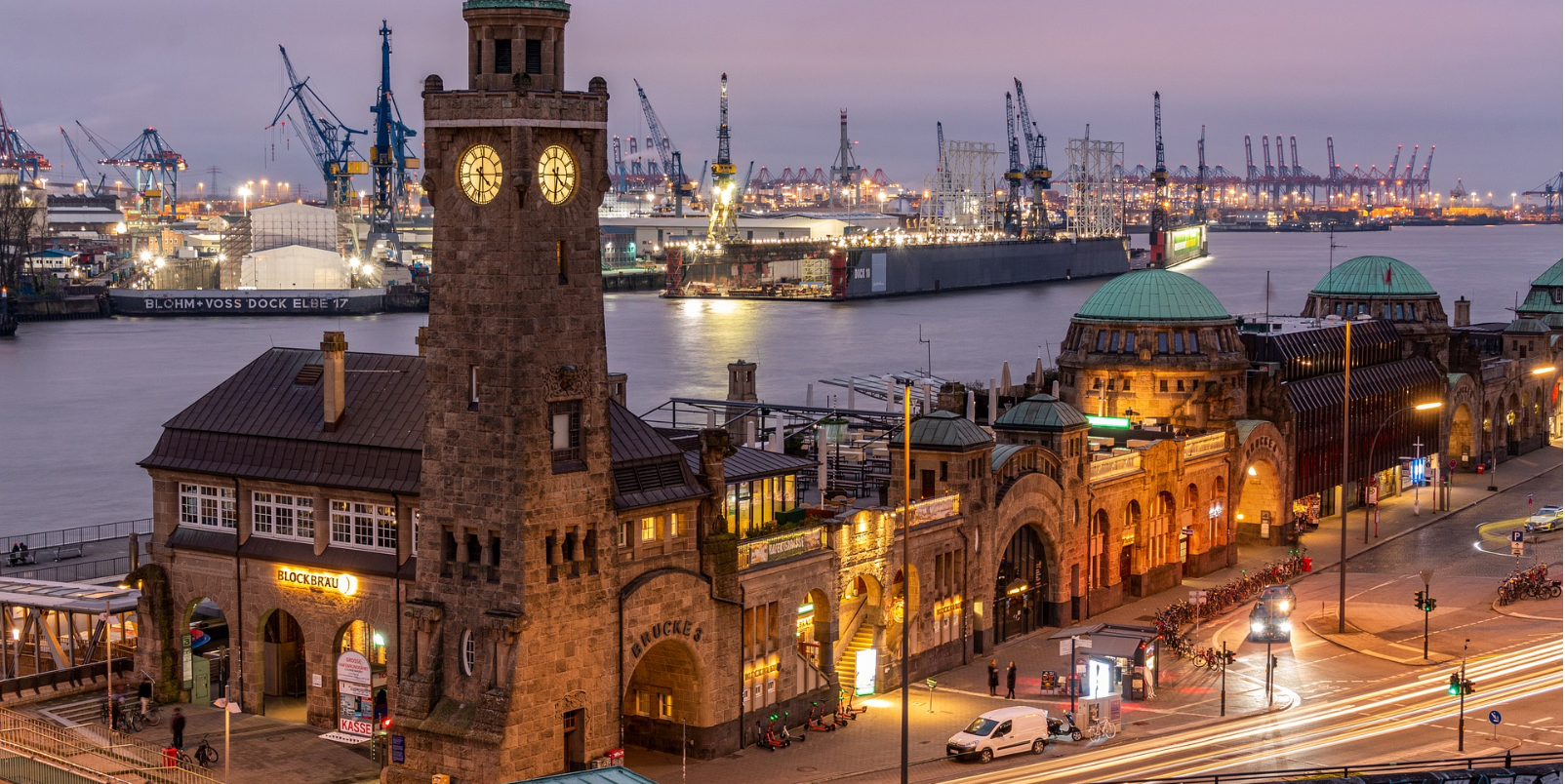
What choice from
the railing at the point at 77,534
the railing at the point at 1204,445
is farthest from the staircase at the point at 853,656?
the railing at the point at 77,534

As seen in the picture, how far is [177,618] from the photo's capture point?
5584cm

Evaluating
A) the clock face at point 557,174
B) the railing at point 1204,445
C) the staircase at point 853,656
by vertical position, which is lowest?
the staircase at point 853,656

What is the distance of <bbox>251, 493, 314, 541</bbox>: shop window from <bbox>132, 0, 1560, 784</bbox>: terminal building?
0.08 m

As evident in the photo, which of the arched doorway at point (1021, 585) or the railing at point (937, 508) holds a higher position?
the railing at point (937, 508)

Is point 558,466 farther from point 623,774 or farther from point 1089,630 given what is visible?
point 1089,630

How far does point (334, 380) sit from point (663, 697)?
41.9 feet

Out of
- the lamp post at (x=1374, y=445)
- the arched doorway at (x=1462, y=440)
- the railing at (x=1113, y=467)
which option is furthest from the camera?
the arched doorway at (x=1462, y=440)

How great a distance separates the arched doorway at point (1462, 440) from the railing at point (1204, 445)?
35.5 meters

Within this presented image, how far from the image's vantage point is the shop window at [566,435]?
48844 millimetres

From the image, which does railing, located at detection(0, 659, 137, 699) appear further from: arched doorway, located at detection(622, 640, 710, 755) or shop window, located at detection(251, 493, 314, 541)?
arched doorway, located at detection(622, 640, 710, 755)

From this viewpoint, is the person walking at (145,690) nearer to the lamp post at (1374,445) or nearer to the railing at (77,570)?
the railing at (77,570)

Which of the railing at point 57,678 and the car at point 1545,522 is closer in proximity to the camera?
the railing at point 57,678

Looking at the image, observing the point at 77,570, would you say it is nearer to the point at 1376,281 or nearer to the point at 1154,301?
the point at 1154,301

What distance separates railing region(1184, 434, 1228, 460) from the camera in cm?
8381
